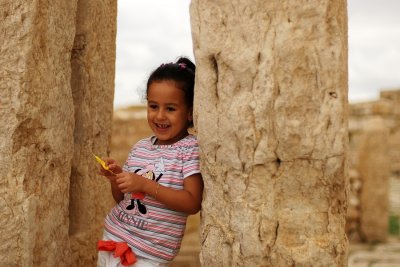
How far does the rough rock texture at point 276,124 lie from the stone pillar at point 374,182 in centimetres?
684

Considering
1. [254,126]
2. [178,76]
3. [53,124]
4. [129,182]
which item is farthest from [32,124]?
[254,126]

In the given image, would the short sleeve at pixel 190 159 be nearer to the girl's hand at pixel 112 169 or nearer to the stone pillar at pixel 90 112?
the girl's hand at pixel 112 169

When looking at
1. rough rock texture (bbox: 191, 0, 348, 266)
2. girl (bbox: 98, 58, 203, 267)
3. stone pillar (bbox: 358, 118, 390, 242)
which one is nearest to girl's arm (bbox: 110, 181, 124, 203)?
girl (bbox: 98, 58, 203, 267)

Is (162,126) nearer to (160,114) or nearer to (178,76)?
(160,114)

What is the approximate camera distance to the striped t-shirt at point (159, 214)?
321cm

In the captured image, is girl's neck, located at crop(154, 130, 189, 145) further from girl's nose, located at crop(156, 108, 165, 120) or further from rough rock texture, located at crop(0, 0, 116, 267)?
rough rock texture, located at crop(0, 0, 116, 267)

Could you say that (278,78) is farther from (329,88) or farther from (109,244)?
(109,244)

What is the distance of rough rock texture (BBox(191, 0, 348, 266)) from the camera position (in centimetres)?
269

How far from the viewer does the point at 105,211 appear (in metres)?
4.20

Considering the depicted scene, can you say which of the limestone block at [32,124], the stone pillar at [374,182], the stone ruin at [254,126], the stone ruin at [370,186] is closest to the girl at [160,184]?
the stone ruin at [254,126]

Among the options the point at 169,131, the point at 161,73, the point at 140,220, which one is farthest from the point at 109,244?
the point at 161,73

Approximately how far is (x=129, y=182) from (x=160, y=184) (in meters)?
0.16

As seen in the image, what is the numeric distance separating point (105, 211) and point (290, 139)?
70.9 inches

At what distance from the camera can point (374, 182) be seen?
31.6 feet
